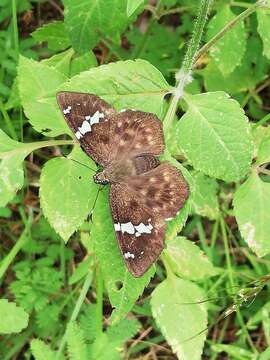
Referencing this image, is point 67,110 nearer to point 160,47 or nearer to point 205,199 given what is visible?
point 205,199

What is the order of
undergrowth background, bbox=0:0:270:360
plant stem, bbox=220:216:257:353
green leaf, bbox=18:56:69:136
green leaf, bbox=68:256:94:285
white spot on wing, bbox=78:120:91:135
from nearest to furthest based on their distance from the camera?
undergrowth background, bbox=0:0:270:360
white spot on wing, bbox=78:120:91:135
green leaf, bbox=18:56:69:136
green leaf, bbox=68:256:94:285
plant stem, bbox=220:216:257:353

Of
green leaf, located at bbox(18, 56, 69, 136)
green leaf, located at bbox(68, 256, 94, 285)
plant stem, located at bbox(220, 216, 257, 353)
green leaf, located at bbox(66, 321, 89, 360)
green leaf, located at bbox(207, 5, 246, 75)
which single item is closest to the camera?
green leaf, located at bbox(18, 56, 69, 136)

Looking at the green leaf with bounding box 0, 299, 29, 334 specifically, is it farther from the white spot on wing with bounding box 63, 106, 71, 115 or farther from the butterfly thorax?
the white spot on wing with bounding box 63, 106, 71, 115

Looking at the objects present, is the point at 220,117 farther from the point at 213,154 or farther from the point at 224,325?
the point at 224,325

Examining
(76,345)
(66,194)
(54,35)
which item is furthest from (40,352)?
(54,35)

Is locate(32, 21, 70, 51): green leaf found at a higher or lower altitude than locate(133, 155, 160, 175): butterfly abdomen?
higher


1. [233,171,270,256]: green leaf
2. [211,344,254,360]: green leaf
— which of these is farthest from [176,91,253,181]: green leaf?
[211,344,254,360]: green leaf

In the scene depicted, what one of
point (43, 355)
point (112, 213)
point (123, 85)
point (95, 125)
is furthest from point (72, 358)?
point (123, 85)
